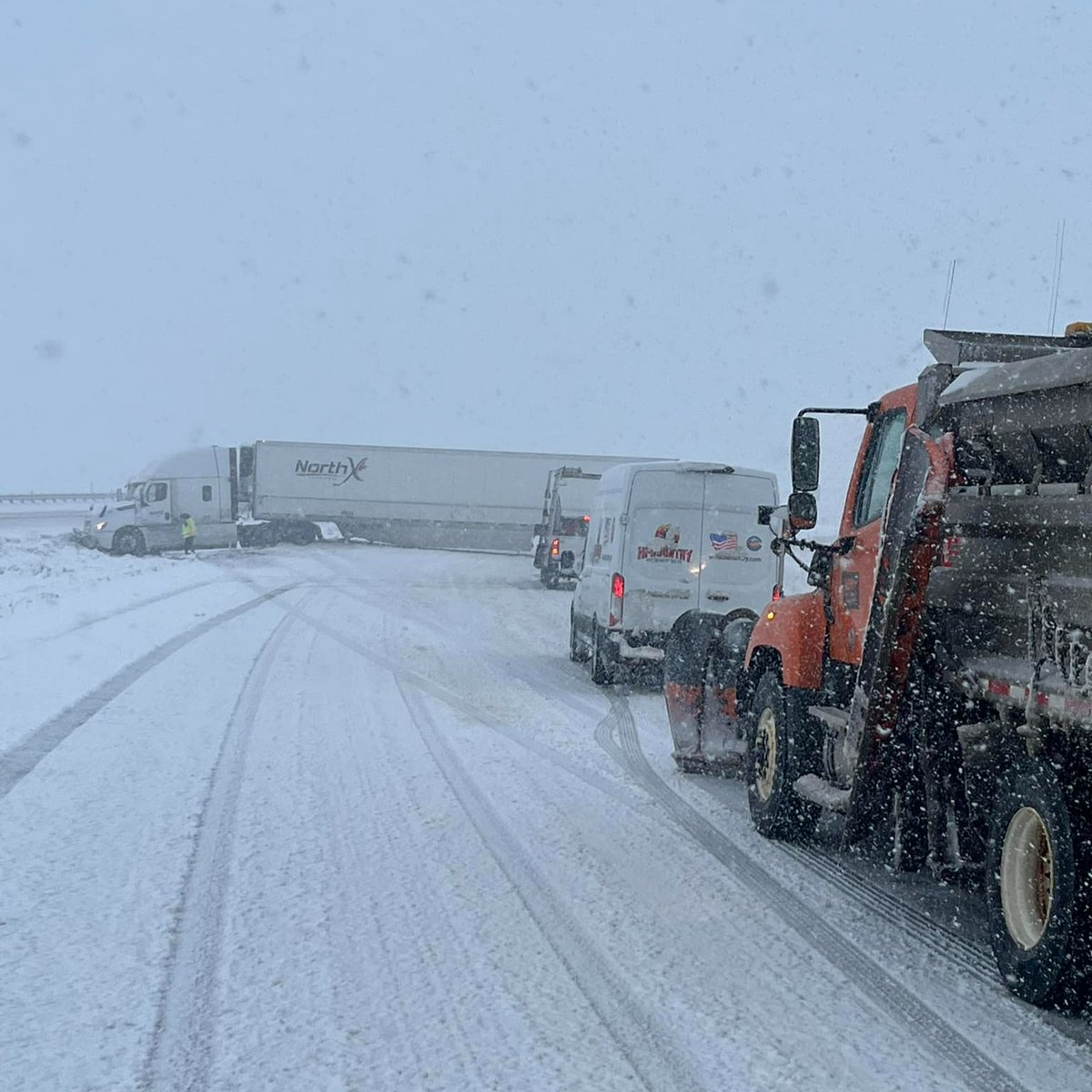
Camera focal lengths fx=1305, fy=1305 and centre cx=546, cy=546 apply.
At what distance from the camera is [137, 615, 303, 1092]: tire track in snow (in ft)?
12.9

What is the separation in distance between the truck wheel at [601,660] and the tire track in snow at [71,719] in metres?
4.72

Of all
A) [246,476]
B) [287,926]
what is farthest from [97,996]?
[246,476]

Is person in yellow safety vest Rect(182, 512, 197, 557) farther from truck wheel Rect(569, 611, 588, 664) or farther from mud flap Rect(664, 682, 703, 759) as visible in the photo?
mud flap Rect(664, 682, 703, 759)

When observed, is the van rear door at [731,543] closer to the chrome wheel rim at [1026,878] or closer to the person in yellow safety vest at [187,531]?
the chrome wheel rim at [1026,878]

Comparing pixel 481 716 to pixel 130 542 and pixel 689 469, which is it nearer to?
pixel 689 469

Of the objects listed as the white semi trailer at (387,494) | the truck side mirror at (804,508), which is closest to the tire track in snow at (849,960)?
the truck side mirror at (804,508)

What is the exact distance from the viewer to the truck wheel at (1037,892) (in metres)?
4.36

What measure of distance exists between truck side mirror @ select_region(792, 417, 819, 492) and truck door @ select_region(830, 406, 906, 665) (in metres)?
0.34

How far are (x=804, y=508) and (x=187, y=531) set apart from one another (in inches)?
1486

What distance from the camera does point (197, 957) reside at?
491 centimetres

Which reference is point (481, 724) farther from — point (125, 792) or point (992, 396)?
point (992, 396)

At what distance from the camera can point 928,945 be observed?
5457 mm

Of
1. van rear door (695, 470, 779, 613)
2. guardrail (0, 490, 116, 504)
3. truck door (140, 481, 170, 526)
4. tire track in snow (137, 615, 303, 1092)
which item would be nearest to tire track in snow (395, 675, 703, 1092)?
tire track in snow (137, 615, 303, 1092)

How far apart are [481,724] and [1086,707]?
7405mm
